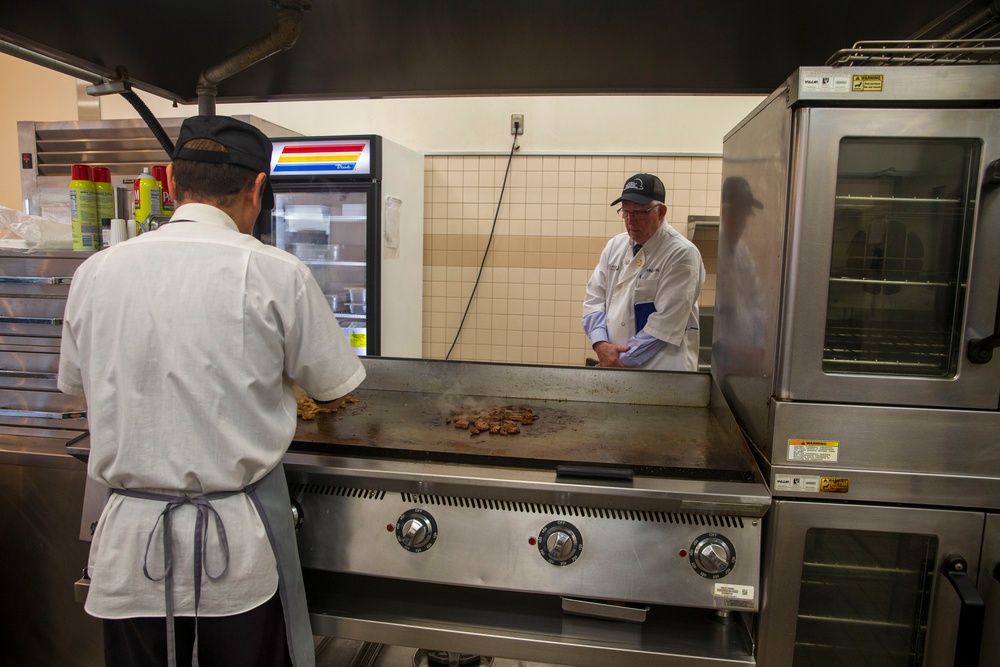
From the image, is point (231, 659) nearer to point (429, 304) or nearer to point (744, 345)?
point (744, 345)

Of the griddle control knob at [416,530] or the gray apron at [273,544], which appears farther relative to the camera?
the griddle control knob at [416,530]

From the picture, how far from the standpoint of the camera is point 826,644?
1.32 m

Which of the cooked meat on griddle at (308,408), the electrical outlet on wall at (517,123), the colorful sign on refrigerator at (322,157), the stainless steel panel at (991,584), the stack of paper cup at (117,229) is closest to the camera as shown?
the stainless steel panel at (991,584)

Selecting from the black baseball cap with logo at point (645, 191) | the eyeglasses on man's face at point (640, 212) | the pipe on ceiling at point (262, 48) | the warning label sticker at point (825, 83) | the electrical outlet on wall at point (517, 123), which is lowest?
the eyeglasses on man's face at point (640, 212)

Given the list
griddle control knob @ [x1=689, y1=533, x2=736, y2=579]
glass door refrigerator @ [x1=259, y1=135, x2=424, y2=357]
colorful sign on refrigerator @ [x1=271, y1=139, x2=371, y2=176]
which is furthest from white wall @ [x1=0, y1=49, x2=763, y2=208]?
griddle control knob @ [x1=689, y1=533, x2=736, y2=579]

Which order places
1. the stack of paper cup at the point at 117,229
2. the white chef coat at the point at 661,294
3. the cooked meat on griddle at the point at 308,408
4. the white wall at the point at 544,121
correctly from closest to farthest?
the cooked meat on griddle at the point at 308,408 → the stack of paper cup at the point at 117,229 → the white chef coat at the point at 661,294 → the white wall at the point at 544,121

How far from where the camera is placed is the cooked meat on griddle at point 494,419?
4.94 feet

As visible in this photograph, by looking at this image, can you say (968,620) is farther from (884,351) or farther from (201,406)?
(201,406)

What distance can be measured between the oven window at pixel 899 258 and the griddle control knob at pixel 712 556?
1.44ft

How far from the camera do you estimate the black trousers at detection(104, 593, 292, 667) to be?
1197 mm

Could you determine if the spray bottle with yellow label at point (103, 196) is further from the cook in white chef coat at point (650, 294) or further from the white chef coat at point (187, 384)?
the cook in white chef coat at point (650, 294)

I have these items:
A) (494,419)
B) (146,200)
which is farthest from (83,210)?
(494,419)

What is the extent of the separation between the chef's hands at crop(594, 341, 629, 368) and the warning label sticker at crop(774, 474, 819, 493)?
141 cm

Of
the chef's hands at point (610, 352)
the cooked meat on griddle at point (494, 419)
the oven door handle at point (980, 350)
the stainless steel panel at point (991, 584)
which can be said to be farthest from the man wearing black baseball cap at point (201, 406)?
the chef's hands at point (610, 352)
